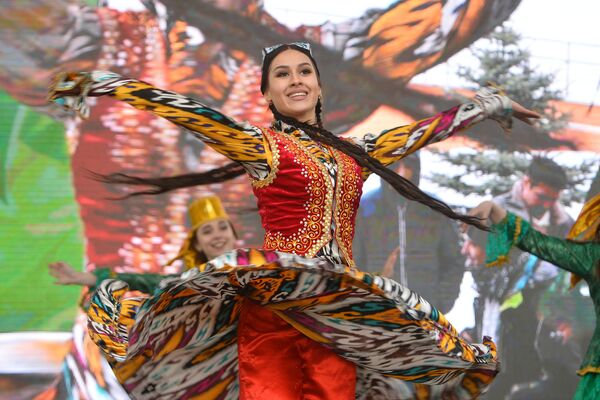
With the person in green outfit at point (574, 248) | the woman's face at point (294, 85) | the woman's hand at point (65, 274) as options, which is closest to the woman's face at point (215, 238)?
the woman's hand at point (65, 274)

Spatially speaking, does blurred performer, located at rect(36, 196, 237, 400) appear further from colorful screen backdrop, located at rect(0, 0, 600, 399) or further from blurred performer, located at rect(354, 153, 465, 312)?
blurred performer, located at rect(354, 153, 465, 312)

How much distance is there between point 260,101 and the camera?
5.04m

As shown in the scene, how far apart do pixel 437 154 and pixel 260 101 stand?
0.90 metres

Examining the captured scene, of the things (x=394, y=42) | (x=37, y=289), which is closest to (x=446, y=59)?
(x=394, y=42)

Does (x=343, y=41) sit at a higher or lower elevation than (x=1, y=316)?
higher

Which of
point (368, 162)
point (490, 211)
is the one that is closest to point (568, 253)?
point (490, 211)

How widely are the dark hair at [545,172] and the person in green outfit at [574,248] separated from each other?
4.62 ft

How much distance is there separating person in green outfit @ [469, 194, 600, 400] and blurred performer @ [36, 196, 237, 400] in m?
1.19

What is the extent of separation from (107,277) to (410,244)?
1679 mm

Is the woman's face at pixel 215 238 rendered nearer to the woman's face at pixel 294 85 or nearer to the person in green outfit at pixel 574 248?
the person in green outfit at pixel 574 248

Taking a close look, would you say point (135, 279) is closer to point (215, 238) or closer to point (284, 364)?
point (215, 238)

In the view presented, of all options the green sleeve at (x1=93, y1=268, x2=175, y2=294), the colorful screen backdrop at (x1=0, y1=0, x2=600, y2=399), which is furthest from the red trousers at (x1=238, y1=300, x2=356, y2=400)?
the colorful screen backdrop at (x1=0, y1=0, x2=600, y2=399)

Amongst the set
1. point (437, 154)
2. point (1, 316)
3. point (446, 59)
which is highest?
point (446, 59)

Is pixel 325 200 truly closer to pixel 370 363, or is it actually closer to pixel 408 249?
pixel 370 363
